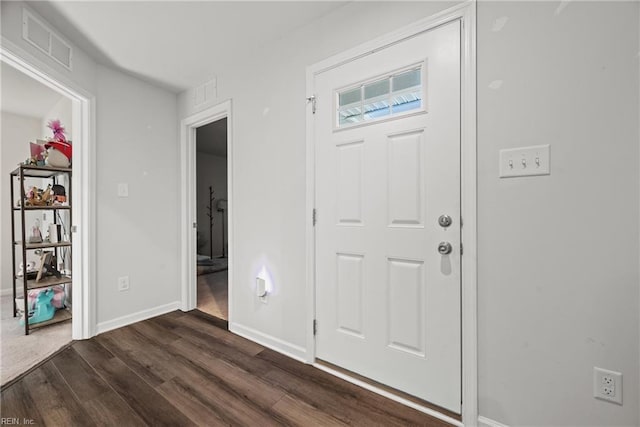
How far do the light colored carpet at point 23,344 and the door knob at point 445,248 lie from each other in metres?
2.77

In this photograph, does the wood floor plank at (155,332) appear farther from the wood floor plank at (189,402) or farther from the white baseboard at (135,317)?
the wood floor plank at (189,402)

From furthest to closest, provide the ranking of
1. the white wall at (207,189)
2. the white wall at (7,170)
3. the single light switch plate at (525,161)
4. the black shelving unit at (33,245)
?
the white wall at (207,189)
the white wall at (7,170)
the black shelving unit at (33,245)
the single light switch plate at (525,161)

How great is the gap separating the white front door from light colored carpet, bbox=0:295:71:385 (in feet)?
6.85

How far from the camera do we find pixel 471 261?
4.36 ft

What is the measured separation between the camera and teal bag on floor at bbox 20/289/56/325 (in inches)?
98.7

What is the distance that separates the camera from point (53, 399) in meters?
1.53

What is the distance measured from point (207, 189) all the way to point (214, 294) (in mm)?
3642

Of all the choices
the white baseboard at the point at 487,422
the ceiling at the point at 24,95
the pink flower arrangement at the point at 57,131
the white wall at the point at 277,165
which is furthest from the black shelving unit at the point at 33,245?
the white baseboard at the point at 487,422

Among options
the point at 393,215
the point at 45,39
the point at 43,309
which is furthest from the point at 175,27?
the point at 43,309

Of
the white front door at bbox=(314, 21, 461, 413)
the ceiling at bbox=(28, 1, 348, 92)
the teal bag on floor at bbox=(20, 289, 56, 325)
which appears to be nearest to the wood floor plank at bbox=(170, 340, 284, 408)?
the white front door at bbox=(314, 21, 461, 413)

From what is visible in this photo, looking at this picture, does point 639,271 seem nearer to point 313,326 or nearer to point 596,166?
point 596,166

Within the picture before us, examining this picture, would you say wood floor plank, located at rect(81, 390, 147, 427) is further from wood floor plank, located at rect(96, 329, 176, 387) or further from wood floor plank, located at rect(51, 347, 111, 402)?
wood floor plank, located at rect(96, 329, 176, 387)

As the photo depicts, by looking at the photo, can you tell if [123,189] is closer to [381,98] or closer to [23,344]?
[23,344]

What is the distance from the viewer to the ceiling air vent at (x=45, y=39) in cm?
171
